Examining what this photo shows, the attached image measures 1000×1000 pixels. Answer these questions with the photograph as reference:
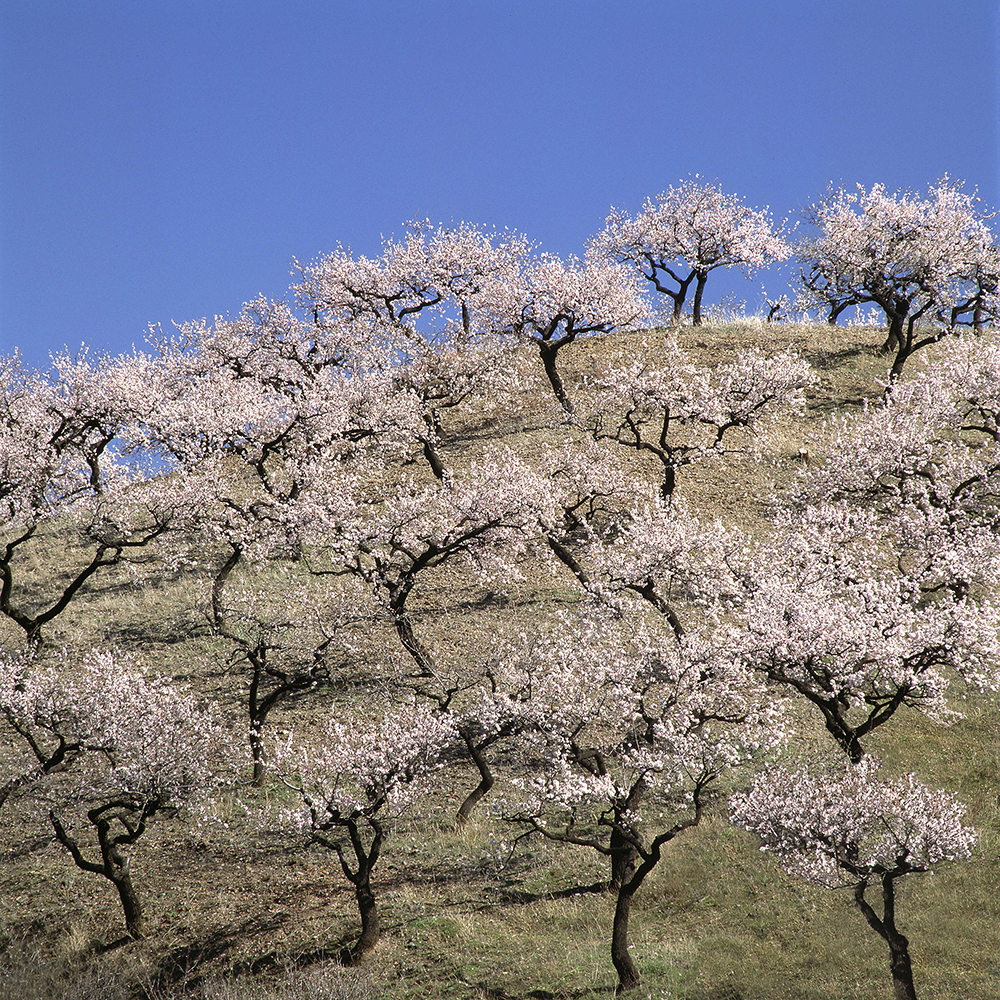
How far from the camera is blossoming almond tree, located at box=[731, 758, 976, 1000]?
1662 centimetres

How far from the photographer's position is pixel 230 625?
125 feet

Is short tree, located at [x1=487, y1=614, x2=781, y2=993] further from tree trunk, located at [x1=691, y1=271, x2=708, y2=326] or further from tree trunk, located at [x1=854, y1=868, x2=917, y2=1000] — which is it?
tree trunk, located at [x1=691, y1=271, x2=708, y2=326]

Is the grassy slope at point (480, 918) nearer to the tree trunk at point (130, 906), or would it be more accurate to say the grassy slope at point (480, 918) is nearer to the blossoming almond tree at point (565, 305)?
the tree trunk at point (130, 906)

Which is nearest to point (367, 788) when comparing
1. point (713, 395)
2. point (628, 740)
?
point (628, 740)

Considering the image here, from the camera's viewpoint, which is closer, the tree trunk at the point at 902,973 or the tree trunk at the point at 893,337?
the tree trunk at the point at 902,973

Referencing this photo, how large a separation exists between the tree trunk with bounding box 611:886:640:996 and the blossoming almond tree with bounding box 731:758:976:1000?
3.02 meters

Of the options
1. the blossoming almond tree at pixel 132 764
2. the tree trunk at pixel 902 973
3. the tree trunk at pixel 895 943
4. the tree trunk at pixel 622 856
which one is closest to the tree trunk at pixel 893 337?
the tree trunk at pixel 622 856

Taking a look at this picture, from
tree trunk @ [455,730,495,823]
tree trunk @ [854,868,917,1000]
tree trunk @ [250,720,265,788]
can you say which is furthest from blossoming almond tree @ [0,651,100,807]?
tree trunk @ [854,868,917,1000]

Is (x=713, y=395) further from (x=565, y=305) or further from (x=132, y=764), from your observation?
(x=132, y=764)

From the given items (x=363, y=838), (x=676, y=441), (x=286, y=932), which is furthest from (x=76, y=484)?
(x=676, y=441)

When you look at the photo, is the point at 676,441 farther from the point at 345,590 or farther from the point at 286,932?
the point at 286,932

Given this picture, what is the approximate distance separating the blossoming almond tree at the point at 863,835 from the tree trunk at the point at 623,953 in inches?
119

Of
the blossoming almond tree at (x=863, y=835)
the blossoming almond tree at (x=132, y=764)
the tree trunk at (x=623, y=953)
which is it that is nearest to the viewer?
the blossoming almond tree at (x=863, y=835)

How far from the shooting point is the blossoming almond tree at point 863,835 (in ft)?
54.5
